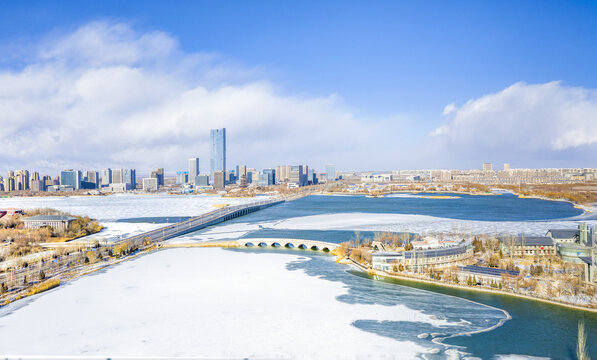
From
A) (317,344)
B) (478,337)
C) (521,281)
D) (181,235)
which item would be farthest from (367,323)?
(181,235)

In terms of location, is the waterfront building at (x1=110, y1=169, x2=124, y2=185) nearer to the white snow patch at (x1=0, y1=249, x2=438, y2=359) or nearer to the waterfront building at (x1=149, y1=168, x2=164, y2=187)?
the waterfront building at (x1=149, y1=168, x2=164, y2=187)

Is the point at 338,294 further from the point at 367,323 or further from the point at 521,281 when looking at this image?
the point at 521,281

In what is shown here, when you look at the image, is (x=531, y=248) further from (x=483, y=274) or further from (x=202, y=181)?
(x=202, y=181)

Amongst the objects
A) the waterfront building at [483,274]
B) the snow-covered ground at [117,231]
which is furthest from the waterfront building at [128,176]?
the waterfront building at [483,274]

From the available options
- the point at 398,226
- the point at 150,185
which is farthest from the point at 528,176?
the point at 150,185

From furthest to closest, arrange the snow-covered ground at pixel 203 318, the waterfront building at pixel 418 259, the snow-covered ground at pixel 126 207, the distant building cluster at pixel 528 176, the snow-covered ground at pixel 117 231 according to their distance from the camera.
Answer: the distant building cluster at pixel 528 176, the snow-covered ground at pixel 126 207, the snow-covered ground at pixel 117 231, the waterfront building at pixel 418 259, the snow-covered ground at pixel 203 318

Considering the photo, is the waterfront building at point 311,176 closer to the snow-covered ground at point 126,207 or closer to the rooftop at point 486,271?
the snow-covered ground at point 126,207
